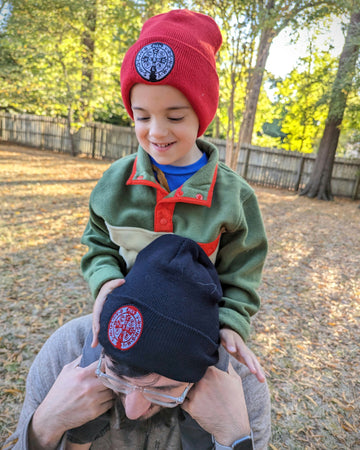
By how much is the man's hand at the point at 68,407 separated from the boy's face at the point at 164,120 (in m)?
A: 0.95

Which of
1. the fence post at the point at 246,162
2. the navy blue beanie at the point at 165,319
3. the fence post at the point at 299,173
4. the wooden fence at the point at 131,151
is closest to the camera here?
the navy blue beanie at the point at 165,319

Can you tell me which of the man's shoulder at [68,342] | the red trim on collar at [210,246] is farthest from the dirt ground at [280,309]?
the red trim on collar at [210,246]

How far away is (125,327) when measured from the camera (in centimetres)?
112

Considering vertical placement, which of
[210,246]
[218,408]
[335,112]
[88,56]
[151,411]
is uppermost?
[88,56]

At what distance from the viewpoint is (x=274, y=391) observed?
126 inches

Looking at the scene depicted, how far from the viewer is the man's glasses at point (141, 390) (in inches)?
47.0

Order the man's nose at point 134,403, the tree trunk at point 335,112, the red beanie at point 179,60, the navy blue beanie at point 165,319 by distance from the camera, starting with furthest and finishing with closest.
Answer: the tree trunk at point 335,112
the red beanie at point 179,60
the man's nose at point 134,403
the navy blue beanie at point 165,319

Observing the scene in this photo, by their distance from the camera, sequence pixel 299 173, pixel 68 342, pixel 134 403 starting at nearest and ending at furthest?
1. pixel 134 403
2. pixel 68 342
3. pixel 299 173

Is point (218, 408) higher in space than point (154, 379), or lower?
lower

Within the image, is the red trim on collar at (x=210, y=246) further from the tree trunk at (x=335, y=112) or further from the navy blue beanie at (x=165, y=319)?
the tree trunk at (x=335, y=112)

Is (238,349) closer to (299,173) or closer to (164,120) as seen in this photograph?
(164,120)

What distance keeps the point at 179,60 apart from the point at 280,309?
4.17 m

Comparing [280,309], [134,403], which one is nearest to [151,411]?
[134,403]

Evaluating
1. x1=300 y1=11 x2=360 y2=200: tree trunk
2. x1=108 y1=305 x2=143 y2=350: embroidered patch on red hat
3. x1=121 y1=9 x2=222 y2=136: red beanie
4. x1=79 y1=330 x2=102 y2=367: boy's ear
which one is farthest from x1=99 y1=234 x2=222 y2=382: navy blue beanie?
x1=300 y1=11 x2=360 y2=200: tree trunk
